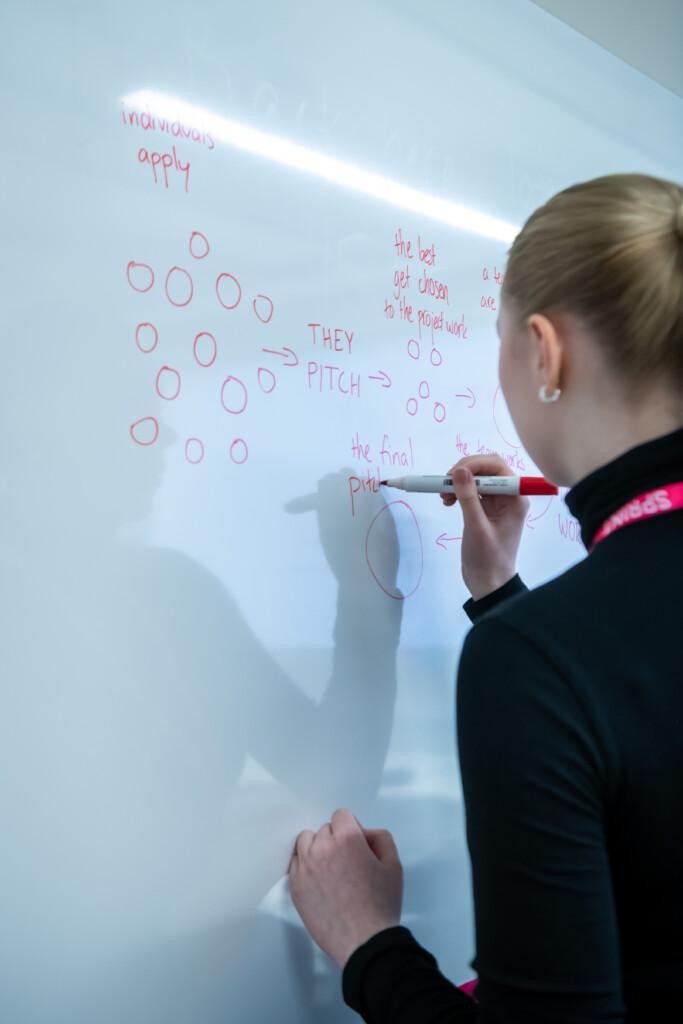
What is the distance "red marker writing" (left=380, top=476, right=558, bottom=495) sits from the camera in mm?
835

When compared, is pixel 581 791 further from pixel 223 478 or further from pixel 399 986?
pixel 223 478

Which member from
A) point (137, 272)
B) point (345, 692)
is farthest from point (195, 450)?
point (345, 692)

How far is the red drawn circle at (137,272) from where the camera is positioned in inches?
27.0

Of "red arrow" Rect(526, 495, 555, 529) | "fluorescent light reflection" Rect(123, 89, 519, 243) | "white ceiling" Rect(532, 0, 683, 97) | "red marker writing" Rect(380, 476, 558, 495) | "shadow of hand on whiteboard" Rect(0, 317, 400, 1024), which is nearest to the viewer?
"shadow of hand on whiteboard" Rect(0, 317, 400, 1024)

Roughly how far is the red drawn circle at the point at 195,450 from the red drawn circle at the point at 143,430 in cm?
3

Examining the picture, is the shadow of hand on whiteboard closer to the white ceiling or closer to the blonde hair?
the blonde hair

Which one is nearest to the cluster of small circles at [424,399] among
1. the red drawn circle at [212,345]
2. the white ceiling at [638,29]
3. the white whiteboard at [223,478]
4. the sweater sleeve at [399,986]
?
A: the white whiteboard at [223,478]

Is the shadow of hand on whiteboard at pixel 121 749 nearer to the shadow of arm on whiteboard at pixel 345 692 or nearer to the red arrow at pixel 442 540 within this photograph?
the shadow of arm on whiteboard at pixel 345 692

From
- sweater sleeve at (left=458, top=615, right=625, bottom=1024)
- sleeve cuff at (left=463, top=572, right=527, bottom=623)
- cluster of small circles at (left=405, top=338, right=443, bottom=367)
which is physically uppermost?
cluster of small circles at (left=405, top=338, right=443, bottom=367)

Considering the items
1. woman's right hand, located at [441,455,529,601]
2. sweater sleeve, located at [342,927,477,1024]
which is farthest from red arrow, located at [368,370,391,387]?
sweater sleeve, located at [342,927,477,1024]

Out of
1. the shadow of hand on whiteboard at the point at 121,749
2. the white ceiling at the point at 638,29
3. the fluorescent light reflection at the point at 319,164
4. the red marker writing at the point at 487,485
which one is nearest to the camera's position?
the shadow of hand on whiteboard at the point at 121,749

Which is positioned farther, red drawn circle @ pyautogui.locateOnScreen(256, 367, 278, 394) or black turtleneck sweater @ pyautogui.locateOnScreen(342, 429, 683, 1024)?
red drawn circle @ pyautogui.locateOnScreen(256, 367, 278, 394)

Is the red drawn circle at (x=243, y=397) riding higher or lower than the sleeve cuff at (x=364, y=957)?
higher

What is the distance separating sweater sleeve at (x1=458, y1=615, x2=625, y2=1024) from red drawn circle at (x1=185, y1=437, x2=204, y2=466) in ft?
0.99
